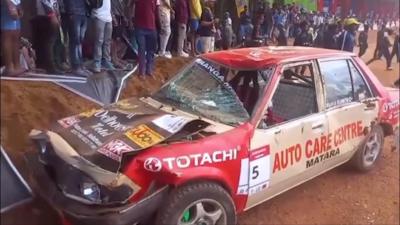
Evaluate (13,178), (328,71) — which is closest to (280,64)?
(328,71)

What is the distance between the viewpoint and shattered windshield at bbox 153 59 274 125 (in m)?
3.10

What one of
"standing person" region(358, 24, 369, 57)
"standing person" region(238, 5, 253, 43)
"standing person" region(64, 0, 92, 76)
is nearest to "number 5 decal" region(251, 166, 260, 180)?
"standing person" region(238, 5, 253, 43)

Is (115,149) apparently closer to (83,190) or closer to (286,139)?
(83,190)

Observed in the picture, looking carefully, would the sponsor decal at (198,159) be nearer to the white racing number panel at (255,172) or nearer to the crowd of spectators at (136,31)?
the white racing number panel at (255,172)

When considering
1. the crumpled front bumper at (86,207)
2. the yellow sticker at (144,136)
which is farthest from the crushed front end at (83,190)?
the yellow sticker at (144,136)

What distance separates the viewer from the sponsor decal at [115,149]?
98.0 inches

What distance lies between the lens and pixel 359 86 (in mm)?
4105

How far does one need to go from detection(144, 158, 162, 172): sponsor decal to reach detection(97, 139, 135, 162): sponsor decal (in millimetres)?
114

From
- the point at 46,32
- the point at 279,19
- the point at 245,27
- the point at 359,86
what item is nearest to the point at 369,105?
the point at 359,86

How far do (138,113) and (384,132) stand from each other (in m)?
2.67

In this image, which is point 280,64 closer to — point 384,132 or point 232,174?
point 232,174

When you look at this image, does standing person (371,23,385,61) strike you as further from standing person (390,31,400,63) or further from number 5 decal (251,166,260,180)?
number 5 decal (251,166,260,180)

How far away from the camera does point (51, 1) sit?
2408mm

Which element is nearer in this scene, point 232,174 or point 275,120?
point 232,174
